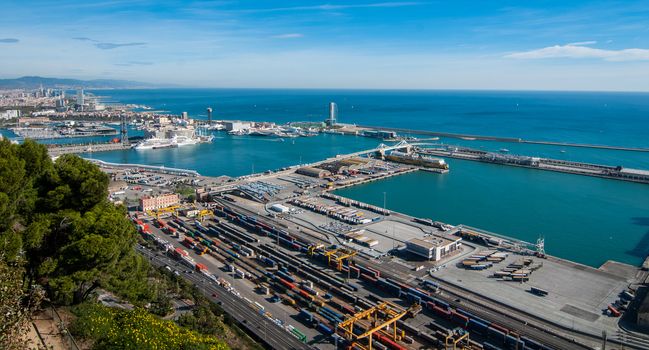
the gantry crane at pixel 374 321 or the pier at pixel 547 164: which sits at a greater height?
the pier at pixel 547 164

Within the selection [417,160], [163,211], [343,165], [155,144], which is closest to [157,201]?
[163,211]

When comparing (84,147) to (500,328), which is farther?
(84,147)

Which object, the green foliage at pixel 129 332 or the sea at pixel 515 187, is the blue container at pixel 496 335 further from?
the green foliage at pixel 129 332

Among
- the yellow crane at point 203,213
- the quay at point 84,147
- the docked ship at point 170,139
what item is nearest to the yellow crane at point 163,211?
the yellow crane at point 203,213

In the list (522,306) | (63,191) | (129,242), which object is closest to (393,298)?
(522,306)

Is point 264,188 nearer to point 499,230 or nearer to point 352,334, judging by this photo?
point 499,230

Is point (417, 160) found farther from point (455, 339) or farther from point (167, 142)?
point (167, 142)
